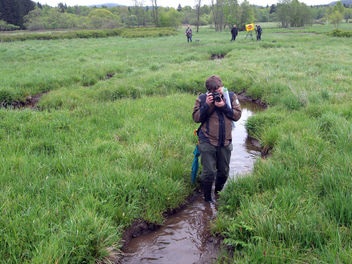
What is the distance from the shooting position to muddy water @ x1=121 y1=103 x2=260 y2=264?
448cm

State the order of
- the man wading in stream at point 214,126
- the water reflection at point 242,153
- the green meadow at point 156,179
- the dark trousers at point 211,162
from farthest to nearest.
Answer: the water reflection at point 242,153, the dark trousers at point 211,162, the man wading in stream at point 214,126, the green meadow at point 156,179

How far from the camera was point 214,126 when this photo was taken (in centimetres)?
555

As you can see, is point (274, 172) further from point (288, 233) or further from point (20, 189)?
point (20, 189)

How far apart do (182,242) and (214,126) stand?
2026 millimetres

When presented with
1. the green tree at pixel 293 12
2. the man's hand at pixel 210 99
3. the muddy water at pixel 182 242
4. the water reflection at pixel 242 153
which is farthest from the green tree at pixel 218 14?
the muddy water at pixel 182 242

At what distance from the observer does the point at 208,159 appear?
5.74 m

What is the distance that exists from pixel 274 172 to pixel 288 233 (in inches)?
63.1

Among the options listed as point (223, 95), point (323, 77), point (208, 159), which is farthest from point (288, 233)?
point (323, 77)

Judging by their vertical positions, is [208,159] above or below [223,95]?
below

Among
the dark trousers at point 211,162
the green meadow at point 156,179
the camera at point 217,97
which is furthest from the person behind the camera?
the dark trousers at point 211,162

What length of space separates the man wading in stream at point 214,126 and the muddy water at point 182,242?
495 mm

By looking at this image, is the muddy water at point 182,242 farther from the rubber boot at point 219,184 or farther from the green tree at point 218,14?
the green tree at point 218,14

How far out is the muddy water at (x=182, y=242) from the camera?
4.48 m

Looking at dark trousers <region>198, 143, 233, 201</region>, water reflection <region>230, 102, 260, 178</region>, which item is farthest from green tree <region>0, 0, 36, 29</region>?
dark trousers <region>198, 143, 233, 201</region>
